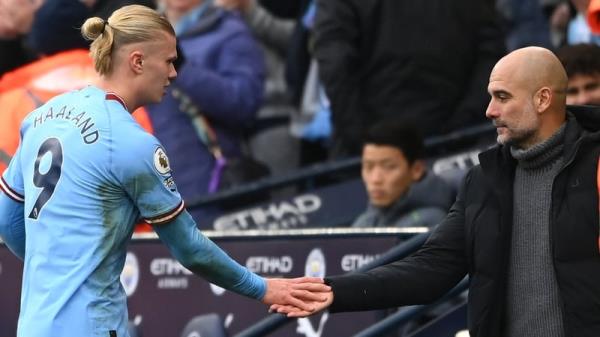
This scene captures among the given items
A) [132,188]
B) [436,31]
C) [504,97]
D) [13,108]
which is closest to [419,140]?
[436,31]

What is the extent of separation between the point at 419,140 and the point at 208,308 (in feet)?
6.38

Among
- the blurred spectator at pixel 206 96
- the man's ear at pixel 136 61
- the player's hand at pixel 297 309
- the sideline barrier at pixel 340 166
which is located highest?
the blurred spectator at pixel 206 96

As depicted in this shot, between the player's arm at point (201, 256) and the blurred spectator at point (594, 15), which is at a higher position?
the blurred spectator at point (594, 15)

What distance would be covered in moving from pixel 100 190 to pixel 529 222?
5.55 ft

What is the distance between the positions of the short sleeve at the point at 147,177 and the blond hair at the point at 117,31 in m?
0.35

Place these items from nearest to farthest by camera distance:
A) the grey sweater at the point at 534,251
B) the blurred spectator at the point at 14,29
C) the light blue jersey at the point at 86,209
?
the light blue jersey at the point at 86,209, the grey sweater at the point at 534,251, the blurred spectator at the point at 14,29

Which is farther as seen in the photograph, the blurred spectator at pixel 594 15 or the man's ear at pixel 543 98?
the blurred spectator at pixel 594 15

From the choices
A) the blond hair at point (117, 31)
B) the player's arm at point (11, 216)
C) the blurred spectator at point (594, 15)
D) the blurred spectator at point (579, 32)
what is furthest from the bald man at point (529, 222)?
the blurred spectator at point (579, 32)

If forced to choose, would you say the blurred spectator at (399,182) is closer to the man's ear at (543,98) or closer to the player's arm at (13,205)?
the man's ear at (543,98)

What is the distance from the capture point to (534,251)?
6.17 meters

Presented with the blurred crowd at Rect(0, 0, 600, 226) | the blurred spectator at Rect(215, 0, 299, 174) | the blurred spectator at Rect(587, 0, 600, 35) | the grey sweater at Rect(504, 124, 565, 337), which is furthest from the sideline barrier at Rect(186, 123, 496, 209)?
the grey sweater at Rect(504, 124, 565, 337)

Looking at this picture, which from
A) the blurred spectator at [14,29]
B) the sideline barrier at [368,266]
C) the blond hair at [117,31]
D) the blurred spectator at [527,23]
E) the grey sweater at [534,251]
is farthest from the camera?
the blurred spectator at [527,23]

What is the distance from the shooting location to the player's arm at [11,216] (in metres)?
6.22

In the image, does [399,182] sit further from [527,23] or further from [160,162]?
[160,162]
